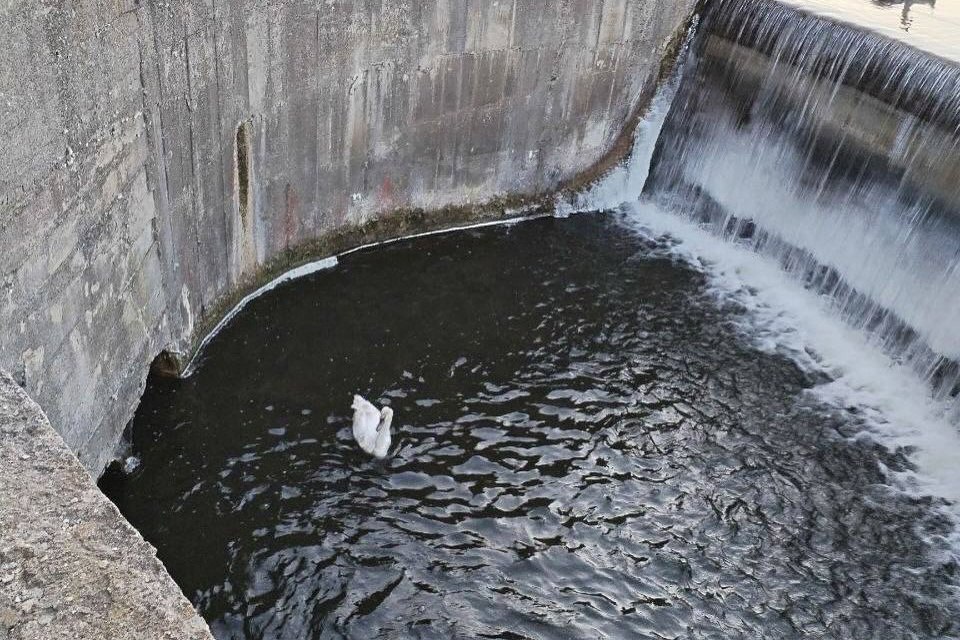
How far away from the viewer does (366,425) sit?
371 inches

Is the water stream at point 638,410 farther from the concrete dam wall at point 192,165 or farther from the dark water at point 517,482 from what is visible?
the concrete dam wall at point 192,165

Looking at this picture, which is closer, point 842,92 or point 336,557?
point 336,557

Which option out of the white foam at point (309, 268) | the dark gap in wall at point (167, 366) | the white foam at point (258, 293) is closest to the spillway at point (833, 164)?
the white foam at point (309, 268)

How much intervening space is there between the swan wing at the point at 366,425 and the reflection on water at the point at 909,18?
826cm

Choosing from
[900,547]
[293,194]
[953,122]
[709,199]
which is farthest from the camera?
[709,199]

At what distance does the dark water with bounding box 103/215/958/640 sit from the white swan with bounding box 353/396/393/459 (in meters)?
0.20

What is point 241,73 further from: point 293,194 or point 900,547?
point 900,547

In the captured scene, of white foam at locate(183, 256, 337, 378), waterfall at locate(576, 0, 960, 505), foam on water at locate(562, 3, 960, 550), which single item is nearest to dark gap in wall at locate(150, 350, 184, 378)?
white foam at locate(183, 256, 337, 378)

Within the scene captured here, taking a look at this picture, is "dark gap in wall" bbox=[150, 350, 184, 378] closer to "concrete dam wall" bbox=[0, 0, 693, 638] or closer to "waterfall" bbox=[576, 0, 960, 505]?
"concrete dam wall" bbox=[0, 0, 693, 638]

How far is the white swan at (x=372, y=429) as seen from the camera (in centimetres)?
940

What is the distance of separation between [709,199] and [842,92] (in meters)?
2.65

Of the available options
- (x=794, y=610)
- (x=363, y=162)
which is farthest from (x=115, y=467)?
(x=794, y=610)

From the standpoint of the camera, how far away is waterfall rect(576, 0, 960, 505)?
11078 millimetres

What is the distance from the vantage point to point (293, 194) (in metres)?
12.1
